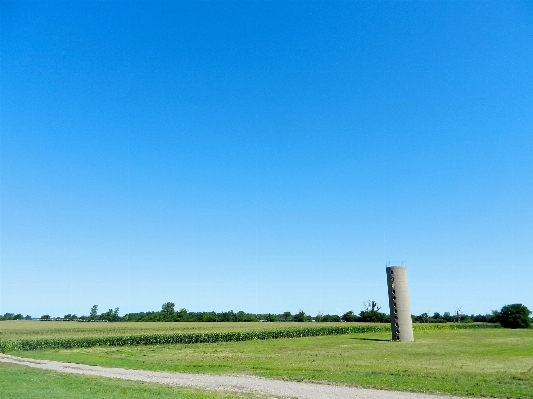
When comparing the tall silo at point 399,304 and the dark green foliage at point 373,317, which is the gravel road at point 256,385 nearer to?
the tall silo at point 399,304

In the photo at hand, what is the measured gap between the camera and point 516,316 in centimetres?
13462

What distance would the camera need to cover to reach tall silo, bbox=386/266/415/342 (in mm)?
74275

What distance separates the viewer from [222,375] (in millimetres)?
29297

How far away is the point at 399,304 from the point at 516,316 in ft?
274

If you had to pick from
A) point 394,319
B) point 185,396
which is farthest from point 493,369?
point 394,319

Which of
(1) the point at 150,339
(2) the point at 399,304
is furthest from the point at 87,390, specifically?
(1) the point at 150,339

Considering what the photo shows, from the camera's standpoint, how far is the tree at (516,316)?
13400 cm

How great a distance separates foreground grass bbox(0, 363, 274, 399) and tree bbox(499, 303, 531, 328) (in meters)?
142

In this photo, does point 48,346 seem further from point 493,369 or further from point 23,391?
point 493,369

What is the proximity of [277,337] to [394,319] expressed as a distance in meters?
29.5

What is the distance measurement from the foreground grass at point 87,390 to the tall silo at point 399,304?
194 feet

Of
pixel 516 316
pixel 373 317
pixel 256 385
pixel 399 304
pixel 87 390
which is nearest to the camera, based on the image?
pixel 87 390

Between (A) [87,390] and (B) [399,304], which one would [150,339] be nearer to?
(B) [399,304]

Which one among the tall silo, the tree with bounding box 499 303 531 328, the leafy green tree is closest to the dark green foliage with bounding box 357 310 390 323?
the leafy green tree
